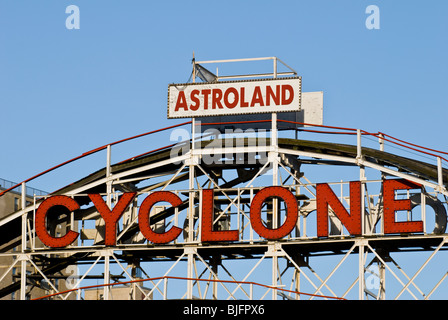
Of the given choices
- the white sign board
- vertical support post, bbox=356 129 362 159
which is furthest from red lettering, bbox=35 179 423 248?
the white sign board

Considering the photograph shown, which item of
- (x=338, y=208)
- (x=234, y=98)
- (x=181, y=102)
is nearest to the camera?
(x=338, y=208)

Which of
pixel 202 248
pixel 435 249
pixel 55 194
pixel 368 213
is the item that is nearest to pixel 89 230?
pixel 55 194

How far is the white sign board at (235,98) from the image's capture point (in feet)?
187

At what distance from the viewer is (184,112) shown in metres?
58.4

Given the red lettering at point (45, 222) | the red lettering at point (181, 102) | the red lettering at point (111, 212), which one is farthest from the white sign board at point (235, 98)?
the red lettering at point (45, 222)

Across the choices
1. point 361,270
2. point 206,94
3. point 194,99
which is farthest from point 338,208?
point 194,99

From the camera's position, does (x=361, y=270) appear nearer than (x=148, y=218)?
Yes

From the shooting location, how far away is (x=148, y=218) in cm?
5781

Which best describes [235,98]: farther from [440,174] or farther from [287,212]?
[440,174]

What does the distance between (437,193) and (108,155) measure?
19.9 meters

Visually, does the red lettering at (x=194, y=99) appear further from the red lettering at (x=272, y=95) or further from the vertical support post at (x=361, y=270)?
the vertical support post at (x=361, y=270)

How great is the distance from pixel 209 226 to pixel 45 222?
1047 centimetres

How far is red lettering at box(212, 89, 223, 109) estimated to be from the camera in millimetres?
57844
